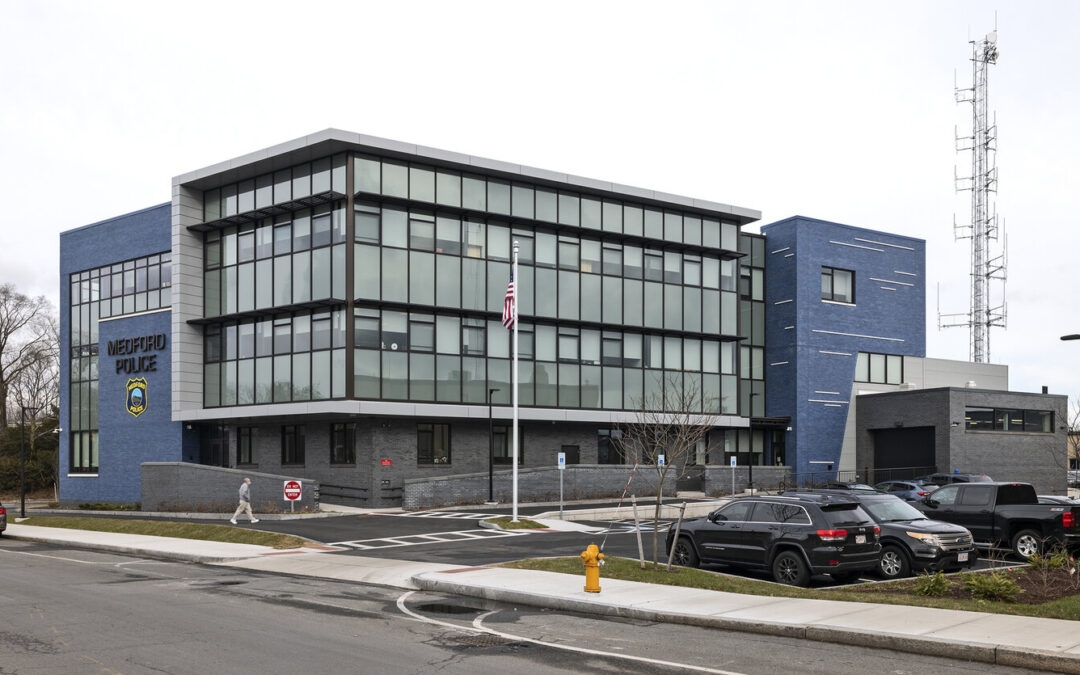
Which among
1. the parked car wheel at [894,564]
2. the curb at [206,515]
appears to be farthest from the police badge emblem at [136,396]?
the parked car wheel at [894,564]

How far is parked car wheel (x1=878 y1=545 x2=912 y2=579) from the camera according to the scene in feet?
60.1

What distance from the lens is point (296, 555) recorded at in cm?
2461

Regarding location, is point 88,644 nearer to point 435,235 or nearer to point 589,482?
point 435,235

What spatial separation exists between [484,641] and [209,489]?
102 ft

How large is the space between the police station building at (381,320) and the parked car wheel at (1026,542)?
21709 millimetres

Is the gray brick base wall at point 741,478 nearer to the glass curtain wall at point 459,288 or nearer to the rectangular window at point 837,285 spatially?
the glass curtain wall at point 459,288

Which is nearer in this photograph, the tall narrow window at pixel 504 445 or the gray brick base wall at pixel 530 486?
the gray brick base wall at pixel 530 486

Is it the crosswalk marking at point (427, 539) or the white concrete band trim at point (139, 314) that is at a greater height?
the white concrete band trim at point (139, 314)

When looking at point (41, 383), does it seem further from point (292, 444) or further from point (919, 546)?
point (919, 546)

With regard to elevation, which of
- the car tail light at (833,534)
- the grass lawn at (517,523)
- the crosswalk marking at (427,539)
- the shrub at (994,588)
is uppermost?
the car tail light at (833,534)

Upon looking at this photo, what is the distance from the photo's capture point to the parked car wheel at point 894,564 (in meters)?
18.3

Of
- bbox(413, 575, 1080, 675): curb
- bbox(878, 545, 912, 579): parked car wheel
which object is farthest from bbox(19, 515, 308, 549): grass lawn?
bbox(878, 545, 912, 579): parked car wheel

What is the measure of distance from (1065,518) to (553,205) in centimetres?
2927

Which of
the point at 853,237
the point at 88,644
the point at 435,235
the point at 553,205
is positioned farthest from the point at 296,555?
→ the point at 853,237
